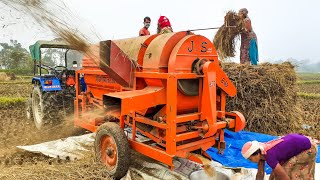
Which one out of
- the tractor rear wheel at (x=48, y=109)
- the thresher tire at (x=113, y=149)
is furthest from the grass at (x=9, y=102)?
the thresher tire at (x=113, y=149)

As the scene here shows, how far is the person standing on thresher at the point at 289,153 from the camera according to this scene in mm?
3141

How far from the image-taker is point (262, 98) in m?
6.31

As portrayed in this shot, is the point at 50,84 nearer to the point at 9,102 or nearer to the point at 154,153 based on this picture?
the point at 154,153

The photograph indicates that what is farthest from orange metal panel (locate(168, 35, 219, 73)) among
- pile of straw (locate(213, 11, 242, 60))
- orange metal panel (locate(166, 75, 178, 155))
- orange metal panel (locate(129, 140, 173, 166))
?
pile of straw (locate(213, 11, 242, 60))

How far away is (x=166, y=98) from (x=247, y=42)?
446 centimetres

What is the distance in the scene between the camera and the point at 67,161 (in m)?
4.80

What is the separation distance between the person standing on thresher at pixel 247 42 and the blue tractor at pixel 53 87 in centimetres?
403

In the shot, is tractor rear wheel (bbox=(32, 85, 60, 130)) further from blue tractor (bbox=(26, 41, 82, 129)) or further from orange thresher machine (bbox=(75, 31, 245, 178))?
orange thresher machine (bbox=(75, 31, 245, 178))

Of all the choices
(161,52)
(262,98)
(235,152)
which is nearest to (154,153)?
(161,52)

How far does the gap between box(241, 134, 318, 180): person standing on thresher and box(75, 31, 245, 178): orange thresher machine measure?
774mm

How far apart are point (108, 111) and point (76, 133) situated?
9.45 feet

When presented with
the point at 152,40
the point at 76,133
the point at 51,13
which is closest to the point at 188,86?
the point at 152,40

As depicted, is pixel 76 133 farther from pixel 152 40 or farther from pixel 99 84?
pixel 152 40

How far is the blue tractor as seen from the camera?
666cm
